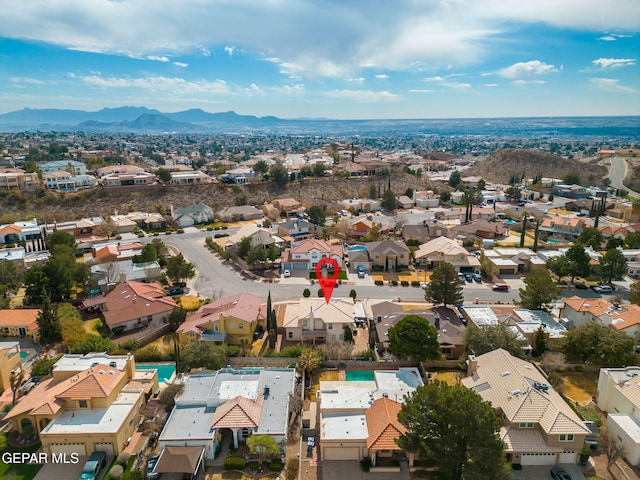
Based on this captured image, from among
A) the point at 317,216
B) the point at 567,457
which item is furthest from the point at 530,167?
the point at 567,457

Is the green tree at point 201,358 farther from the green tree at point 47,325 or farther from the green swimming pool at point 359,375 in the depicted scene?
the green tree at point 47,325

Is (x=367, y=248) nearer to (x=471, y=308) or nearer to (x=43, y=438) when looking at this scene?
(x=471, y=308)

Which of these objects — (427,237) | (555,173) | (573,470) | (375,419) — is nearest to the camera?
(573,470)

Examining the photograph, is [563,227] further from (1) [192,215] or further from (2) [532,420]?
(1) [192,215]

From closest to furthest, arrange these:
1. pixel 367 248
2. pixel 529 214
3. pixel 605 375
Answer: pixel 605 375
pixel 367 248
pixel 529 214

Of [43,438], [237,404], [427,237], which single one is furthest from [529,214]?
[43,438]

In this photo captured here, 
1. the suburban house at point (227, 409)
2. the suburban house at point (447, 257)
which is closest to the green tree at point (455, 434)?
the suburban house at point (227, 409)
